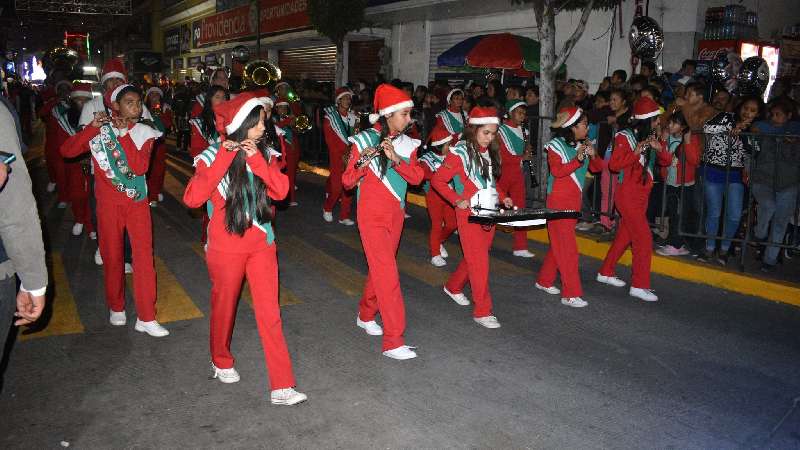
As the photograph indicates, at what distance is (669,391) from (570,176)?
8.00 ft

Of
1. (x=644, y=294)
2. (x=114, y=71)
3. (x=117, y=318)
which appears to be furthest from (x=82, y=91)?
(x=644, y=294)

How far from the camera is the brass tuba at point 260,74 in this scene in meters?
13.4

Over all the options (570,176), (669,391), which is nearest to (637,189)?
(570,176)

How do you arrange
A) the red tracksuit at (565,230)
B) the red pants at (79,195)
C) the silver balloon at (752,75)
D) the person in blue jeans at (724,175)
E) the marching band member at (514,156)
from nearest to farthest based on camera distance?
the red tracksuit at (565,230) → the person in blue jeans at (724,175) → the marching band member at (514,156) → the red pants at (79,195) → the silver balloon at (752,75)

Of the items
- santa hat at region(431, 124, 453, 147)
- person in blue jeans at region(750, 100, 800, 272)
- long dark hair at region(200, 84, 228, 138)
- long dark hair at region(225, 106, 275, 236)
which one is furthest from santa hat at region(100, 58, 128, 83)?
person in blue jeans at region(750, 100, 800, 272)

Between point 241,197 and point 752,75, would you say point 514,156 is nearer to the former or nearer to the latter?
point 752,75

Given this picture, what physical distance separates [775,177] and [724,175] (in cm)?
61

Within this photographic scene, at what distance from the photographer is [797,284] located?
7188mm

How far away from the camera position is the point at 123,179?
5.35m

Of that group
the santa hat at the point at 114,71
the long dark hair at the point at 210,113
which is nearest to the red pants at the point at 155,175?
the long dark hair at the point at 210,113

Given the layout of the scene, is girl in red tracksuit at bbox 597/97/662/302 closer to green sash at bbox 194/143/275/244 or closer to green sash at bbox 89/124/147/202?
green sash at bbox 194/143/275/244

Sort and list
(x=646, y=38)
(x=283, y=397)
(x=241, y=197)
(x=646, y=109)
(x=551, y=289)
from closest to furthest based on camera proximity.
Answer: (x=241, y=197)
(x=283, y=397)
(x=646, y=109)
(x=551, y=289)
(x=646, y=38)

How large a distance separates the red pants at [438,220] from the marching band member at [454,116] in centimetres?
241

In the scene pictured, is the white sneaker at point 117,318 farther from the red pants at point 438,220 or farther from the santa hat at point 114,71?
the red pants at point 438,220
